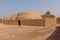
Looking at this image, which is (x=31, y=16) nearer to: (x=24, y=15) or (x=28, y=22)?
(x=24, y=15)

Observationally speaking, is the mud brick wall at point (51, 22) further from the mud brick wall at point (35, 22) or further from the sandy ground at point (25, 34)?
the sandy ground at point (25, 34)

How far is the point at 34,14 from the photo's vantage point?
3622 centimetres

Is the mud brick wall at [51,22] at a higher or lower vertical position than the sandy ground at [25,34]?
higher

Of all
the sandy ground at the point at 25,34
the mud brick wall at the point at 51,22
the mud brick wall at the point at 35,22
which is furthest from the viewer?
the mud brick wall at the point at 35,22

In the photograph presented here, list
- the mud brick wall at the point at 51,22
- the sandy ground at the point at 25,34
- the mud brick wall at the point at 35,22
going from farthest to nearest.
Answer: the mud brick wall at the point at 35,22, the mud brick wall at the point at 51,22, the sandy ground at the point at 25,34


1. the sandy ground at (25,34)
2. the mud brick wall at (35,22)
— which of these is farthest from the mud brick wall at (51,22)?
the sandy ground at (25,34)

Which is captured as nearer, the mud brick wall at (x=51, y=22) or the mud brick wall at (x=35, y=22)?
the mud brick wall at (x=51, y=22)

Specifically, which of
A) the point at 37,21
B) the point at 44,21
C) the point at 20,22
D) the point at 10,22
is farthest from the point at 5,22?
the point at 44,21

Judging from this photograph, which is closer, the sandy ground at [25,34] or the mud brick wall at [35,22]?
the sandy ground at [25,34]

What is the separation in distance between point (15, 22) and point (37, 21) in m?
6.27

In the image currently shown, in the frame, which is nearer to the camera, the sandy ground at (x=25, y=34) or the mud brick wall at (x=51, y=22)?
the sandy ground at (x=25, y=34)

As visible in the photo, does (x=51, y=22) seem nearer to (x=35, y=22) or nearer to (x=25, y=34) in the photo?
(x=35, y=22)

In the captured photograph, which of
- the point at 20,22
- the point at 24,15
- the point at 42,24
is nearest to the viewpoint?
the point at 42,24

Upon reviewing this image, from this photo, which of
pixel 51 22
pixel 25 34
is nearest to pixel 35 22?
pixel 51 22
